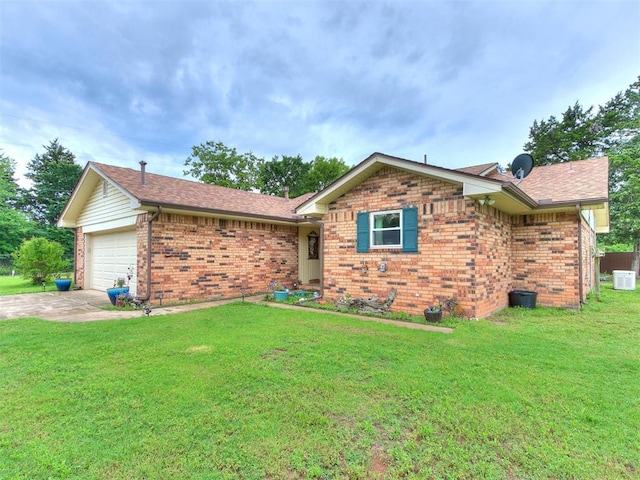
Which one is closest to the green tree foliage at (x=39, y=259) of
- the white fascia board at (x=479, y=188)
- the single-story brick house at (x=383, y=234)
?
the single-story brick house at (x=383, y=234)

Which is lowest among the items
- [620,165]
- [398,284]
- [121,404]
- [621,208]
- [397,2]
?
[121,404]

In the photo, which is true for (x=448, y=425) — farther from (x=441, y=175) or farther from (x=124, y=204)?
(x=124, y=204)

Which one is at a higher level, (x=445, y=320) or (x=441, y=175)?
(x=441, y=175)

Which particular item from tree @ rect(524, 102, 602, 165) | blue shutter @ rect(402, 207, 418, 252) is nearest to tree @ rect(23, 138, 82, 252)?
blue shutter @ rect(402, 207, 418, 252)

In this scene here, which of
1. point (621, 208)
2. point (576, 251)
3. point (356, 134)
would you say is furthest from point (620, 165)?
point (576, 251)

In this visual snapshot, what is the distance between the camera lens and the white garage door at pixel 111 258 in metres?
10.3

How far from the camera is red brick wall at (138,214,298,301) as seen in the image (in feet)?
29.8

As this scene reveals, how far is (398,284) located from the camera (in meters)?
7.88

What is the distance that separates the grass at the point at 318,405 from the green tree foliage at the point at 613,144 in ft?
65.0

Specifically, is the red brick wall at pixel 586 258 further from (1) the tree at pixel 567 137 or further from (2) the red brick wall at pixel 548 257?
(1) the tree at pixel 567 137

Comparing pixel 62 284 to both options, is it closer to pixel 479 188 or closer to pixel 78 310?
pixel 78 310

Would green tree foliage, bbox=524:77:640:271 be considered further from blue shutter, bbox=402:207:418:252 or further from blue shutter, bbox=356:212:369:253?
blue shutter, bbox=356:212:369:253

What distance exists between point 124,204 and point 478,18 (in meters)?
12.3

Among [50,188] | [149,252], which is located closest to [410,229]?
[149,252]
